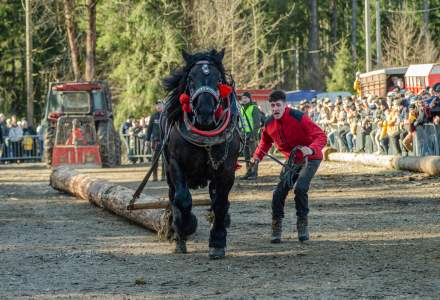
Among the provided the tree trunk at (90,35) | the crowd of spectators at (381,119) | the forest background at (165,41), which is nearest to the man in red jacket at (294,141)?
the crowd of spectators at (381,119)

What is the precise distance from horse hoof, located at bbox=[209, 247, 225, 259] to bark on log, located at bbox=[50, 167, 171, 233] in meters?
1.41

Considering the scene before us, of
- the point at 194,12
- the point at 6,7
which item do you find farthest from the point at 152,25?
the point at 6,7

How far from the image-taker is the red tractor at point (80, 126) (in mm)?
30531

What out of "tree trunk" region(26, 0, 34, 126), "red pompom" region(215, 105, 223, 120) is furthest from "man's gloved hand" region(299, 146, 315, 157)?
"tree trunk" region(26, 0, 34, 126)

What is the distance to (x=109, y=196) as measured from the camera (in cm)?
1579

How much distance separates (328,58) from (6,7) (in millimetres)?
27225

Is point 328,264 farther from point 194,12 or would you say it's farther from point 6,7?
point 6,7

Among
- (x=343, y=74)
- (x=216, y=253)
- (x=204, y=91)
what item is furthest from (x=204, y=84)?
(x=343, y=74)

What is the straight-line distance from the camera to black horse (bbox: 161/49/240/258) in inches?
409

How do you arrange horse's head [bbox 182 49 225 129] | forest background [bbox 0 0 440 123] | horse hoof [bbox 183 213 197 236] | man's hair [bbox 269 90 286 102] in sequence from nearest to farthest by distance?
horse's head [bbox 182 49 225 129] < horse hoof [bbox 183 213 197 236] < man's hair [bbox 269 90 286 102] < forest background [bbox 0 0 440 123]

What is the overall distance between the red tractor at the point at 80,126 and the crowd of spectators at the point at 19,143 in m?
7.06

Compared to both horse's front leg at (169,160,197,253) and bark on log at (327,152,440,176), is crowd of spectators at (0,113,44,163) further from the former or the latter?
horse's front leg at (169,160,197,253)

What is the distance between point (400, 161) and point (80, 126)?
11.0 m

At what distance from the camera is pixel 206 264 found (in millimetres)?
10375
